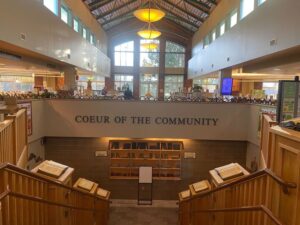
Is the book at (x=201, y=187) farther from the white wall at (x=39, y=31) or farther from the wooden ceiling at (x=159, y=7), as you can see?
the wooden ceiling at (x=159, y=7)

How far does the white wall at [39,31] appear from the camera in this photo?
6.41 metres

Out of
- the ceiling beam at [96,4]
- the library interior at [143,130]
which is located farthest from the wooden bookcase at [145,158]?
the ceiling beam at [96,4]

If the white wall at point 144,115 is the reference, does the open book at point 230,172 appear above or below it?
below

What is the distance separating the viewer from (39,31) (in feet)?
27.0

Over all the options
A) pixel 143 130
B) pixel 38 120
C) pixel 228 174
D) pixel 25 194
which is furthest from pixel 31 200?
pixel 143 130

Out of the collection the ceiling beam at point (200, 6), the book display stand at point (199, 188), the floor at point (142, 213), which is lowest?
the floor at point (142, 213)

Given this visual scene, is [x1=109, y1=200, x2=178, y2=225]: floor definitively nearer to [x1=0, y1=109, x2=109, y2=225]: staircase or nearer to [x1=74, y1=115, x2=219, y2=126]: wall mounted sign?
[x1=74, y1=115, x2=219, y2=126]: wall mounted sign

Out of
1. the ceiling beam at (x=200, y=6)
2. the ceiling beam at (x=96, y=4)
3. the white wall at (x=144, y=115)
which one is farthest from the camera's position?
the ceiling beam at (x=96, y=4)

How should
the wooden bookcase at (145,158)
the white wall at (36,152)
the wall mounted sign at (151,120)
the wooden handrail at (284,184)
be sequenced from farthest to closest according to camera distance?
the wooden bookcase at (145,158), the wall mounted sign at (151,120), the white wall at (36,152), the wooden handrail at (284,184)

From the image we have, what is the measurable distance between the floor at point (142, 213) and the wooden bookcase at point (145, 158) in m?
0.88

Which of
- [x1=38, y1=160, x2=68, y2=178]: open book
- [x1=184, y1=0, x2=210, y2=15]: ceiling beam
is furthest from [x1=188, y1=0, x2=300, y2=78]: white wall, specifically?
[x1=38, y1=160, x2=68, y2=178]: open book

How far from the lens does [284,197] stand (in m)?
2.20

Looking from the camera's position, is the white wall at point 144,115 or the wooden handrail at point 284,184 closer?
the wooden handrail at point 284,184

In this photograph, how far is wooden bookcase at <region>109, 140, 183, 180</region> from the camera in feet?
31.6
